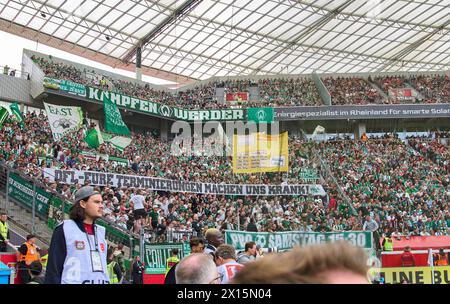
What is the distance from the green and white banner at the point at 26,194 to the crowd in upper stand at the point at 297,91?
2207cm

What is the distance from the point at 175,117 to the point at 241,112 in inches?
165

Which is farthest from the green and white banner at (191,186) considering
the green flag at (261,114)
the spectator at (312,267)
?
the spectator at (312,267)

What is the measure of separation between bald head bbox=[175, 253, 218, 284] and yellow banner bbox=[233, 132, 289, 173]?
22785 millimetres

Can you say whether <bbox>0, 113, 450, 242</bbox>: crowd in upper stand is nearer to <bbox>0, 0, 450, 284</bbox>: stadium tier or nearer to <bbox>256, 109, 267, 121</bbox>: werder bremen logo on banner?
<bbox>0, 0, 450, 284</bbox>: stadium tier

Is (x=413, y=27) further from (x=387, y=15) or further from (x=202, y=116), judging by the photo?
(x=202, y=116)

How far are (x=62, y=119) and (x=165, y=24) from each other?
15.6 metres

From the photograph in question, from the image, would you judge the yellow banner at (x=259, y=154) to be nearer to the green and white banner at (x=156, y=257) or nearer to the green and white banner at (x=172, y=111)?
the green and white banner at (x=172, y=111)

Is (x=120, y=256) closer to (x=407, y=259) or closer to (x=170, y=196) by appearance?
(x=407, y=259)

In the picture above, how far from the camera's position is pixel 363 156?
32062 millimetres

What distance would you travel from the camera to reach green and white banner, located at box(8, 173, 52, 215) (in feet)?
44.0

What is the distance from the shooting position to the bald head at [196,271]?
3018 mm

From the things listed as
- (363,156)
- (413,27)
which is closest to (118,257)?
(363,156)

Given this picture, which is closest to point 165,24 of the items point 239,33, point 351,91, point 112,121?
point 239,33

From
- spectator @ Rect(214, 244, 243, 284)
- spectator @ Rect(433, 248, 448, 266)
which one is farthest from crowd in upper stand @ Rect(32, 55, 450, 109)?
spectator @ Rect(214, 244, 243, 284)
